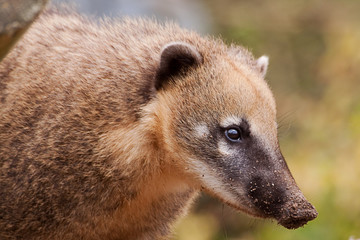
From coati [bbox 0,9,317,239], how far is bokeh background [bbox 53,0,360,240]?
3.01 feet

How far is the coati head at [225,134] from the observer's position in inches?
190

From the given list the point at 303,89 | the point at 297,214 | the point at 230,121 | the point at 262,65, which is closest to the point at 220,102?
the point at 230,121

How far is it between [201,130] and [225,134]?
185 millimetres

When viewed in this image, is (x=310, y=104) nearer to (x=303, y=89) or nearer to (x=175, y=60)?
(x=303, y=89)

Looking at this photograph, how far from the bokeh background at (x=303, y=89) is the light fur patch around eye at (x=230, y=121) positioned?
107 cm

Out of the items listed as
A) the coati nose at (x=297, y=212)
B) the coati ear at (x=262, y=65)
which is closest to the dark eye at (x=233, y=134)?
the coati nose at (x=297, y=212)

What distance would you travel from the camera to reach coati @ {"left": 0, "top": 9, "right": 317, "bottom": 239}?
4980 mm

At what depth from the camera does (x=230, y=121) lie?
501 centimetres

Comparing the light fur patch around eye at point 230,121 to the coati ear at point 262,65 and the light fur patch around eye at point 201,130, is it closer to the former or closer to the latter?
the light fur patch around eye at point 201,130

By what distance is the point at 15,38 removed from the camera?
3756mm

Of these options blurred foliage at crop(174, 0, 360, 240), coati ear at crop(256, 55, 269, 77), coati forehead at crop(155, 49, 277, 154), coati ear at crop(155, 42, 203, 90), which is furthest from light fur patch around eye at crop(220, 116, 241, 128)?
blurred foliage at crop(174, 0, 360, 240)

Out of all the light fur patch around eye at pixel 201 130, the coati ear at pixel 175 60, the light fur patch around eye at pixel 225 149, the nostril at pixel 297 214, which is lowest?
the nostril at pixel 297 214

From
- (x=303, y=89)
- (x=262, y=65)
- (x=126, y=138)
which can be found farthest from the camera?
(x=303, y=89)

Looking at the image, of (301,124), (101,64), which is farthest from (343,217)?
(101,64)
